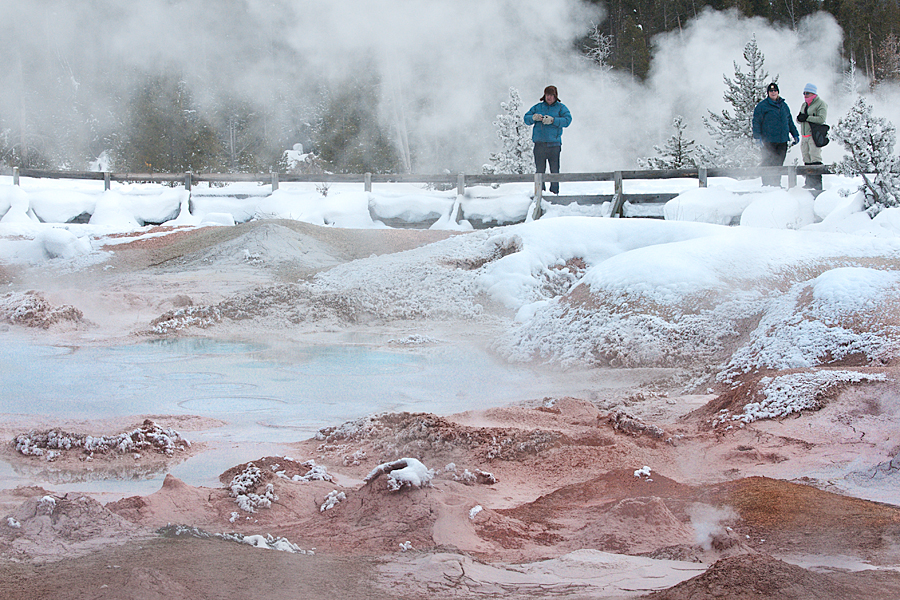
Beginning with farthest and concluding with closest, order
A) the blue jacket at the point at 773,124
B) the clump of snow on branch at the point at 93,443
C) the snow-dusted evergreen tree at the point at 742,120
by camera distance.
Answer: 1. the snow-dusted evergreen tree at the point at 742,120
2. the blue jacket at the point at 773,124
3. the clump of snow on branch at the point at 93,443

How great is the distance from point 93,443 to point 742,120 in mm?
17663

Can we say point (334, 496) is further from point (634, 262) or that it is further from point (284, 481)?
point (634, 262)

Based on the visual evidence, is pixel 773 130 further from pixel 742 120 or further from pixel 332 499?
pixel 332 499

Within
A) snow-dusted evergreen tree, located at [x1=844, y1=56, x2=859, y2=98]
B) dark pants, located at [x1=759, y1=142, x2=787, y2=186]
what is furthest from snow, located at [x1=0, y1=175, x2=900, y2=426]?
snow-dusted evergreen tree, located at [x1=844, y1=56, x2=859, y2=98]

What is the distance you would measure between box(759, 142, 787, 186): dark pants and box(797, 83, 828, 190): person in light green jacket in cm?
36

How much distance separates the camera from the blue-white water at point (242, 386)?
152 inches

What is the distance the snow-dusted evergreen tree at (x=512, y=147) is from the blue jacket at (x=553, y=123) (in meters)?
9.09

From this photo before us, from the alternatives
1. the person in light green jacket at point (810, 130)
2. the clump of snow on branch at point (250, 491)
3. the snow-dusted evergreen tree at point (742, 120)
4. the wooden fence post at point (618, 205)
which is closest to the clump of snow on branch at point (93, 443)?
the clump of snow on branch at point (250, 491)

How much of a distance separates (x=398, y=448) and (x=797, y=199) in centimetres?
850

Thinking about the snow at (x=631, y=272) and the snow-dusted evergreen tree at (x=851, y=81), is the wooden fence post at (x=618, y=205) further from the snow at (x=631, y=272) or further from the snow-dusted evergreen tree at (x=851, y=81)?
the snow-dusted evergreen tree at (x=851, y=81)

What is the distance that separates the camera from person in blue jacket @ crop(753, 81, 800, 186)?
11008 mm

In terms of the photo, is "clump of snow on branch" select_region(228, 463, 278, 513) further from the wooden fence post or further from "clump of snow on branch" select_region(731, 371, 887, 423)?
the wooden fence post

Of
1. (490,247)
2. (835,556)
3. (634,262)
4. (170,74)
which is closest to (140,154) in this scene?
(170,74)

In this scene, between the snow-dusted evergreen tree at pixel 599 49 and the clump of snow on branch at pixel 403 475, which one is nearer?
the clump of snow on branch at pixel 403 475
